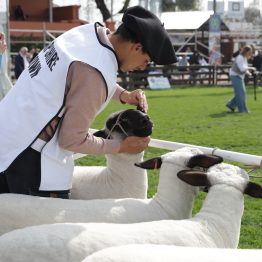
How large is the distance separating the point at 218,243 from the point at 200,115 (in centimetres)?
1207

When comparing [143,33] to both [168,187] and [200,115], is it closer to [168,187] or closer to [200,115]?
[168,187]

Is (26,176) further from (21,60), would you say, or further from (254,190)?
(21,60)

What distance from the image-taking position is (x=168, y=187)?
3.58 meters

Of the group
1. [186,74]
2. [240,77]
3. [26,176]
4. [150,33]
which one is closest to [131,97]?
[150,33]

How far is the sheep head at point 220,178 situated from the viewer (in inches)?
131

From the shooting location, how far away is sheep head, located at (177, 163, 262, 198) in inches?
131

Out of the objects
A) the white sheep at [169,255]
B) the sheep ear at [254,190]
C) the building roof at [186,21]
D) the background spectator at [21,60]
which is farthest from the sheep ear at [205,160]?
the building roof at [186,21]

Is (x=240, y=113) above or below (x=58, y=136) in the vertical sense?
below

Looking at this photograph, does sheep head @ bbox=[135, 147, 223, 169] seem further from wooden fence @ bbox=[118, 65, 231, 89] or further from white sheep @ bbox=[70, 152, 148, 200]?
wooden fence @ bbox=[118, 65, 231, 89]

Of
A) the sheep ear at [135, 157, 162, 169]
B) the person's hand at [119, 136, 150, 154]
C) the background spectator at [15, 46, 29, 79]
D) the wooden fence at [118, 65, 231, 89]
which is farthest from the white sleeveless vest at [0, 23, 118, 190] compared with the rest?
the wooden fence at [118, 65, 231, 89]

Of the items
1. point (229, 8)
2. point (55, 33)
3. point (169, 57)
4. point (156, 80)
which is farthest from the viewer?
point (229, 8)

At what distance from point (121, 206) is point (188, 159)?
46 centimetres

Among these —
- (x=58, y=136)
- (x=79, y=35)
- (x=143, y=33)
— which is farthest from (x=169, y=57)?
(x=58, y=136)

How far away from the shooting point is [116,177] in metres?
4.15
